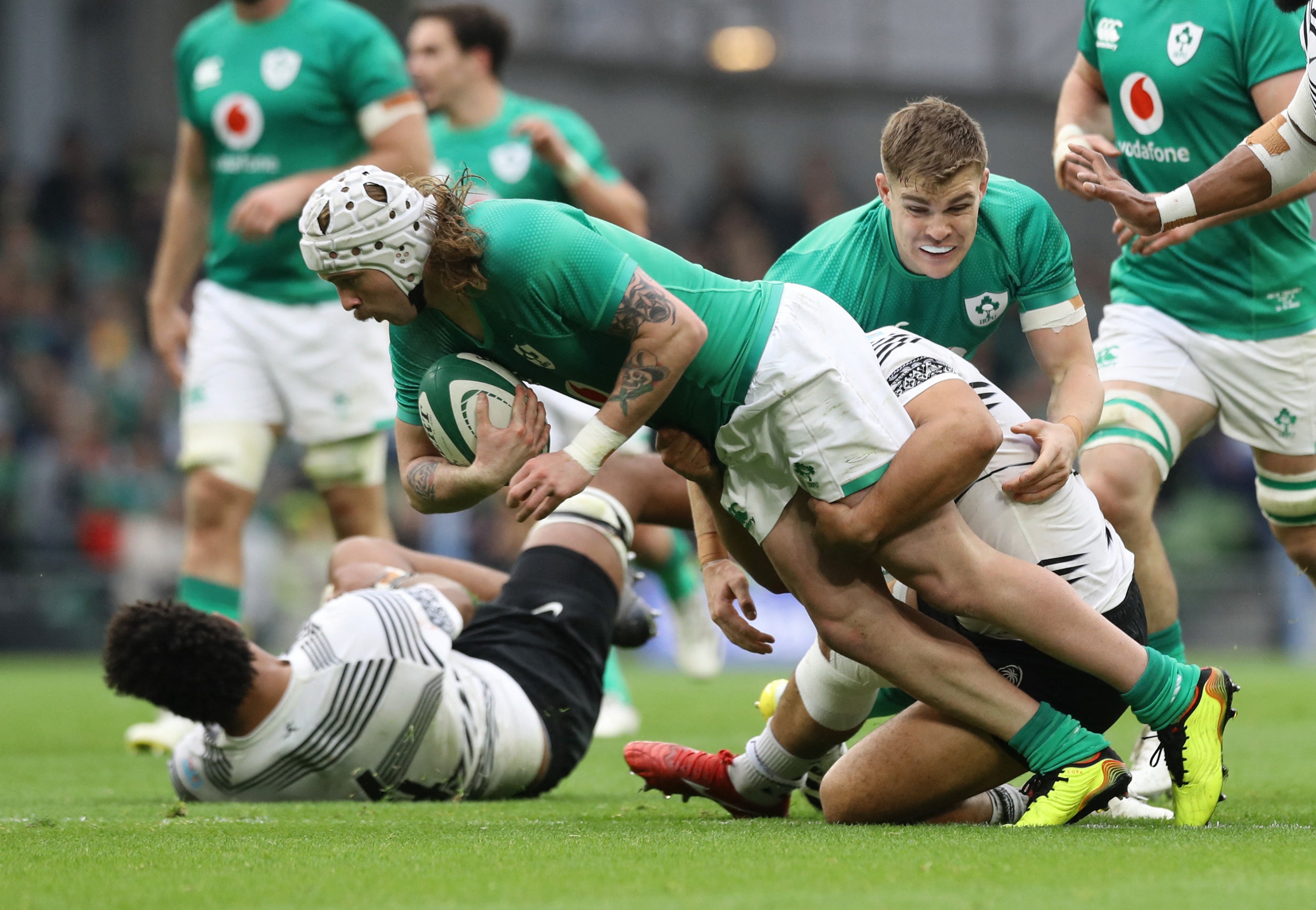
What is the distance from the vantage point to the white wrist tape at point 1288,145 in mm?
4270

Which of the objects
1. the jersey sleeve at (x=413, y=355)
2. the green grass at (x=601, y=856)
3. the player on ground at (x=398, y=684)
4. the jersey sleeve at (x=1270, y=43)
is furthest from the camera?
the jersey sleeve at (x=1270, y=43)

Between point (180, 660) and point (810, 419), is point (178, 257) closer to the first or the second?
point (180, 660)

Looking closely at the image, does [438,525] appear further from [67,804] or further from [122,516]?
[67,804]

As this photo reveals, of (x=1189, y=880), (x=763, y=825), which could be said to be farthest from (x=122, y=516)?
(x=1189, y=880)

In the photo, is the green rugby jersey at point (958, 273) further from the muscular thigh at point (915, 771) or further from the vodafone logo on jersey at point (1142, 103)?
the muscular thigh at point (915, 771)

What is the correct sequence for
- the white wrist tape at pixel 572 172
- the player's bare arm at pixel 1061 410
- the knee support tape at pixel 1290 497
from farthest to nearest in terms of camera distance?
the white wrist tape at pixel 572 172, the knee support tape at pixel 1290 497, the player's bare arm at pixel 1061 410

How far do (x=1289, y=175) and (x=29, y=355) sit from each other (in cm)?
1343

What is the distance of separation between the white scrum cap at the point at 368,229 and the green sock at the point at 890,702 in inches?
70.9

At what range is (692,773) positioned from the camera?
4.21m

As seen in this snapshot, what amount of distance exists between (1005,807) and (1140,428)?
5.01 ft

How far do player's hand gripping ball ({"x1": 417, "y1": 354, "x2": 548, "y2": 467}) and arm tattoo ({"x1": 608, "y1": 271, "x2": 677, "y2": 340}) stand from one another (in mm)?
335

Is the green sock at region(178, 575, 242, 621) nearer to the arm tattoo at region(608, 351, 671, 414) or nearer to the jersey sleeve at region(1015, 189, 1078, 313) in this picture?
the arm tattoo at region(608, 351, 671, 414)

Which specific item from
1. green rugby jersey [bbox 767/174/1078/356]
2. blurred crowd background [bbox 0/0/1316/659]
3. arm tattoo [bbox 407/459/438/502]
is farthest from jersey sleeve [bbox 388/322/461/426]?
blurred crowd background [bbox 0/0/1316/659]

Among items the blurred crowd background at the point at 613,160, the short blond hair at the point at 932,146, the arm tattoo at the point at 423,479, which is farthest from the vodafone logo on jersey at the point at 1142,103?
the blurred crowd background at the point at 613,160
